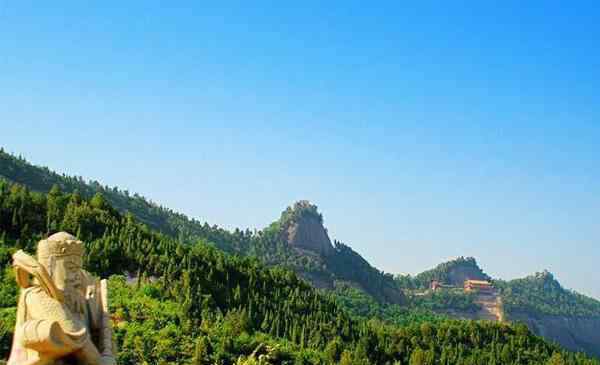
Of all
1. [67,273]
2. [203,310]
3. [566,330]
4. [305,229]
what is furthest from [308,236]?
[67,273]

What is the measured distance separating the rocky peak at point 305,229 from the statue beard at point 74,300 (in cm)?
16335

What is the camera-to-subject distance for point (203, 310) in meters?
44.1

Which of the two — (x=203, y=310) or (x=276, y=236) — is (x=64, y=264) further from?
(x=276, y=236)

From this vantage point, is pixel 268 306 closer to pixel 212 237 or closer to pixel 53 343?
pixel 53 343

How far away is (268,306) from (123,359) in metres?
21.0

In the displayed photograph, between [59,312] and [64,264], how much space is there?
1.85 ft

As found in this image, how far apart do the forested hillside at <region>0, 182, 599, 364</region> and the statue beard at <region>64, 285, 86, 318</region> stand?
73.0 feet

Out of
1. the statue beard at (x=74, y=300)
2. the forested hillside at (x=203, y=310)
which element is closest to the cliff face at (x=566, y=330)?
the forested hillside at (x=203, y=310)

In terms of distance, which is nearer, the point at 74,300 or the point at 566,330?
the point at 74,300

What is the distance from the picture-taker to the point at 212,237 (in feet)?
483

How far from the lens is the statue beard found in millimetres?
7633

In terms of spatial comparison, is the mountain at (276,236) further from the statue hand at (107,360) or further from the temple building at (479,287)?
the statue hand at (107,360)

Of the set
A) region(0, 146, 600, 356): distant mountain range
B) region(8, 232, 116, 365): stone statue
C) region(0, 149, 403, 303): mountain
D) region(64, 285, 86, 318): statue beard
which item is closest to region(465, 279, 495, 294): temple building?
region(0, 146, 600, 356): distant mountain range

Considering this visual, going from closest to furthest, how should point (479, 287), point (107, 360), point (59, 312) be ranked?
point (59, 312) < point (107, 360) < point (479, 287)
